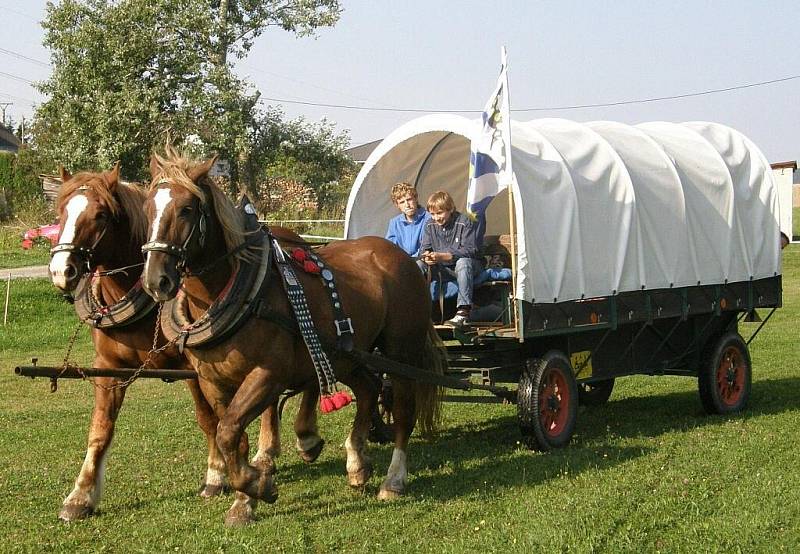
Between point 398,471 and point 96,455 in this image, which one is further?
point 398,471

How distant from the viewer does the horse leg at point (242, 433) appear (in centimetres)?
536

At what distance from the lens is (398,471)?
6570mm

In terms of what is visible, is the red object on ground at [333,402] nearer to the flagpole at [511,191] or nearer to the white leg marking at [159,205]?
the flagpole at [511,191]

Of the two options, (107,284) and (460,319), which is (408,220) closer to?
(460,319)

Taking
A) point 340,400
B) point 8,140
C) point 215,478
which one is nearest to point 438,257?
point 340,400

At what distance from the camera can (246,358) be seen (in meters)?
5.48

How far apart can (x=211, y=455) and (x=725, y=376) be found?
528cm

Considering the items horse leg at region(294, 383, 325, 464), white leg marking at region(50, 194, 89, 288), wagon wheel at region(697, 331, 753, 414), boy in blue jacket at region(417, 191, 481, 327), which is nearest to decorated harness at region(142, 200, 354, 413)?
white leg marking at region(50, 194, 89, 288)

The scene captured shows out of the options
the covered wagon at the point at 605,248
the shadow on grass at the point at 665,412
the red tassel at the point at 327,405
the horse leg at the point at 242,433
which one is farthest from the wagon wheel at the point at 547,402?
the horse leg at the point at 242,433

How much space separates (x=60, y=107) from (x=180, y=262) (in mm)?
22010

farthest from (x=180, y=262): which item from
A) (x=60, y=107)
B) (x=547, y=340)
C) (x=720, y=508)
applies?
(x=60, y=107)

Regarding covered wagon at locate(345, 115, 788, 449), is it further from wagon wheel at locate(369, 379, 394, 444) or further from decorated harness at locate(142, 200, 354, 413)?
decorated harness at locate(142, 200, 354, 413)

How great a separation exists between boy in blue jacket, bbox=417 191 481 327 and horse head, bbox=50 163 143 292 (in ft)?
8.44

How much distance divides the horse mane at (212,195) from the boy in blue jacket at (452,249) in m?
2.47
